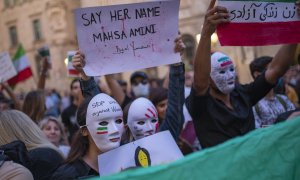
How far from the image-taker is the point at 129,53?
3227 mm

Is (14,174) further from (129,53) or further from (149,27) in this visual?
(149,27)

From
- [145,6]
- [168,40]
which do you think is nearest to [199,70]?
[168,40]

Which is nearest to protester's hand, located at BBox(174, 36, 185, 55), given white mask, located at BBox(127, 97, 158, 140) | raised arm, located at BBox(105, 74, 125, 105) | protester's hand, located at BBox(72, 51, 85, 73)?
white mask, located at BBox(127, 97, 158, 140)

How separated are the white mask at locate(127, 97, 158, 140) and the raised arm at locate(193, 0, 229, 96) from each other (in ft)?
1.26

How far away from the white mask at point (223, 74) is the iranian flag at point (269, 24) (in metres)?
0.36

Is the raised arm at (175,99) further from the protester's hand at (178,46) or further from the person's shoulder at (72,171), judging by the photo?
the person's shoulder at (72,171)

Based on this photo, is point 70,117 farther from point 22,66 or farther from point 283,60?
point 283,60

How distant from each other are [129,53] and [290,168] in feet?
5.36

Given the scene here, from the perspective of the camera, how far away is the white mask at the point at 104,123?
9.14 feet

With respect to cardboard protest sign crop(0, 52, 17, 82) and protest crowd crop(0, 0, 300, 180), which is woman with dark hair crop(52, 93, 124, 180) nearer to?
protest crowd crop(0, 0, 300, 180)

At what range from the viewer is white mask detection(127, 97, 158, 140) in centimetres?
298

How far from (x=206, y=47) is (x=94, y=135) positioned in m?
0.93

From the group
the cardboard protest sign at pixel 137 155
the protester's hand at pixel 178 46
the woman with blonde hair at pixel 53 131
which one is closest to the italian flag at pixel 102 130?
the cardboard protest sign at pixel 137 155

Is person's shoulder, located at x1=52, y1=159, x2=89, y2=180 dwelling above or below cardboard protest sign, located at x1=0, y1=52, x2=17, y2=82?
above
